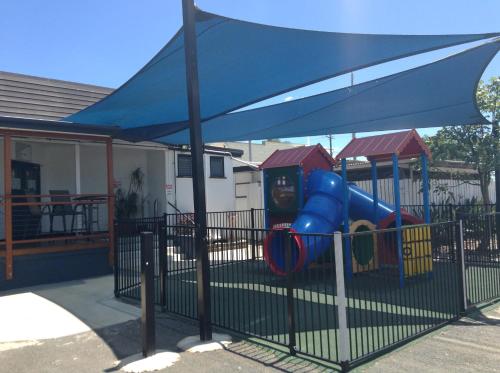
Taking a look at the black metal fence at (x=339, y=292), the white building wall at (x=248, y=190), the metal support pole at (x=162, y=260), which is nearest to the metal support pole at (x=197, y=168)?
the black metal fence at (x=339, y=292)

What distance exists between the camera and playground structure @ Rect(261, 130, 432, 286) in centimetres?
783

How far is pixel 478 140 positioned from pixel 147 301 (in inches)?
364

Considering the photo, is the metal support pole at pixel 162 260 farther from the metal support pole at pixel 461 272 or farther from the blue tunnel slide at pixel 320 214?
the metal support pole at pixel 461 272

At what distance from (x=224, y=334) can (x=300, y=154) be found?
5.48 metres

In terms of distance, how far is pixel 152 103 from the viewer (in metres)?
8.43

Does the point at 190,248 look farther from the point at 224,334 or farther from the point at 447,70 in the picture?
the point at 447,70

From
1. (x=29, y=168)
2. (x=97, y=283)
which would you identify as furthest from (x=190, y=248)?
(x=29, y=168)

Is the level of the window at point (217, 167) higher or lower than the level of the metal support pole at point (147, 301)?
higher

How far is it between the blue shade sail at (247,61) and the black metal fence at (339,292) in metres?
2.38

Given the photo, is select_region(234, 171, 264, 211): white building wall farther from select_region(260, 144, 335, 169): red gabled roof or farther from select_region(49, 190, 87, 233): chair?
select_region(49, 190, 87, 233): chair

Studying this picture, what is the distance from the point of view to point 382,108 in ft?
29.2

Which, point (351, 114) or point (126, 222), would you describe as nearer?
point (126, 222)

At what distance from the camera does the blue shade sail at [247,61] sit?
226 inches

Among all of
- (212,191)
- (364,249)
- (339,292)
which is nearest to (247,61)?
(339,292)
